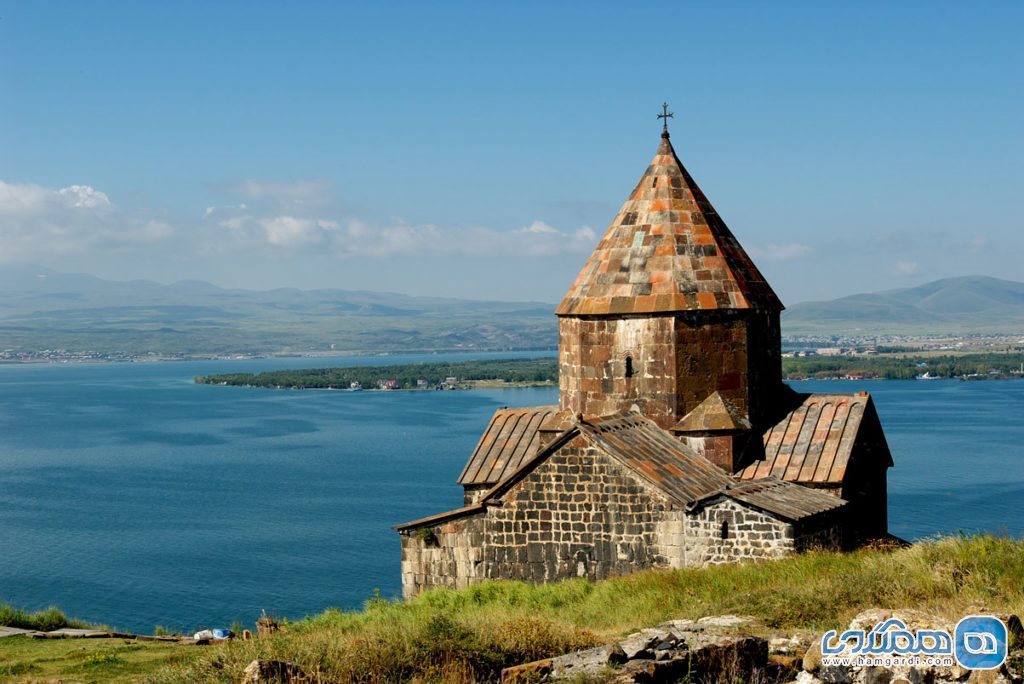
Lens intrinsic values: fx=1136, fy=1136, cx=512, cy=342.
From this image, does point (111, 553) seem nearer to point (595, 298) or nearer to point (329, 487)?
point (329, 487)

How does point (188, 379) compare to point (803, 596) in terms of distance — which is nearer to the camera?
point (803, 596)

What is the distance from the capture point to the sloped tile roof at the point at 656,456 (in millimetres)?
10586

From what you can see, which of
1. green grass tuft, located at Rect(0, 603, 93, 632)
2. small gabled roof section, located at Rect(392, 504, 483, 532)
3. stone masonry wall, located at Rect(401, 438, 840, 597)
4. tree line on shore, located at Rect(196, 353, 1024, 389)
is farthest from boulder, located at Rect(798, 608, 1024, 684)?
tree line on shore, located at Rect(196, 353, 1024, 389)

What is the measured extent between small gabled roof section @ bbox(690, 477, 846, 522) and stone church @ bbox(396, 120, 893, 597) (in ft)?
0.08

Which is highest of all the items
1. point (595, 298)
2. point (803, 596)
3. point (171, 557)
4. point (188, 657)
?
point (595, 298)

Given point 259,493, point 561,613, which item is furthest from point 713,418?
point 259,493

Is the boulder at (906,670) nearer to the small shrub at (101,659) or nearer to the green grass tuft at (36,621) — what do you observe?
the small shrub at (101,659)

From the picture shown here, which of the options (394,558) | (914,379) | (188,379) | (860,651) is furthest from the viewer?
(188,379)

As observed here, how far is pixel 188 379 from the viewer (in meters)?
128

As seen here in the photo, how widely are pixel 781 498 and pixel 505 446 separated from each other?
3574 millimetres

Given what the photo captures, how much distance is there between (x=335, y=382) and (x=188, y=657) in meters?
105

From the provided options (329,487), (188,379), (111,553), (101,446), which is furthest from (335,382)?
(111,553)

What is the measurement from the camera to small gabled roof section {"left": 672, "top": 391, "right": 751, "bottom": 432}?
11.5 metres

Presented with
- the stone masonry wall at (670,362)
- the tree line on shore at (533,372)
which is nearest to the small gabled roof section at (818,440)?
the stone masonry wall at (670,362)
